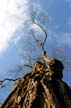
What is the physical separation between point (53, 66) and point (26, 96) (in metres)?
2.68

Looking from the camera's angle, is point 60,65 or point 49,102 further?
point 60,65

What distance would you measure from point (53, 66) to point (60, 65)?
40 cm

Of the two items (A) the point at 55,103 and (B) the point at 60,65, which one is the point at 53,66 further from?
(A) the point at 55,103

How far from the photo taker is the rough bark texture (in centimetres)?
1223

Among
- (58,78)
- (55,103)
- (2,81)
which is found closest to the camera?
(55,103)

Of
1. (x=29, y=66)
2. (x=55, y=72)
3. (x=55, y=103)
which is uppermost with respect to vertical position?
(x=29, y=66)

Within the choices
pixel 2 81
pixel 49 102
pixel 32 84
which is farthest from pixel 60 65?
pixel 2 81

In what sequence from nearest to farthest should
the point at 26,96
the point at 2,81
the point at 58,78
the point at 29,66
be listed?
the point at 26,96, the point at 58,78, the point at 2,81, the point at 29,66

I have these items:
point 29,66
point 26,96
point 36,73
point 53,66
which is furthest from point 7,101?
point 29,66

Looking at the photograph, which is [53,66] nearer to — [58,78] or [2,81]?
[58,78]

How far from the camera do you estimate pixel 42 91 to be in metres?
12.8

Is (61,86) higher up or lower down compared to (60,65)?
lower down

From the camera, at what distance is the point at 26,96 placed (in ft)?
41.9

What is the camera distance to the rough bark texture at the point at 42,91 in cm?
1223
